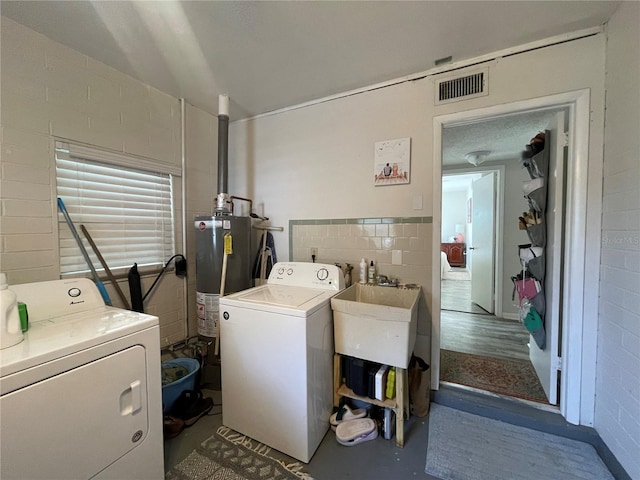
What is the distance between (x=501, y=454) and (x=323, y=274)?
1.49 meters

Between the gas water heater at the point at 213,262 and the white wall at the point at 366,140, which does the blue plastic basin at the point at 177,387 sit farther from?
the white wall at the point at 366,140

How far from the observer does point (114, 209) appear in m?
2.03

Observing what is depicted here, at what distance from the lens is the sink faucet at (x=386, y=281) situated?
6.59 feet

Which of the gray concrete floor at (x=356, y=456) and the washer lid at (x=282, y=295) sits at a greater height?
the washer lid at (x=282, y=295)

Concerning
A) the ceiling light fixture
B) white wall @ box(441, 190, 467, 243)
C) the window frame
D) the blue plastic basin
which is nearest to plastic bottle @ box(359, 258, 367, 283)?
the blue plastic basin

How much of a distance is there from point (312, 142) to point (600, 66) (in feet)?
6.34

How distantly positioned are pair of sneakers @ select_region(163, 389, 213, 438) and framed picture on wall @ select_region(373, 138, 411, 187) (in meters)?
2.09

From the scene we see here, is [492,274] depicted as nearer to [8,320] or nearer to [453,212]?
[8,320]

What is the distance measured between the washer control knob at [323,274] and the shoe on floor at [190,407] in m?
1.22

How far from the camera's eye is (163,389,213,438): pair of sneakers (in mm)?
1646

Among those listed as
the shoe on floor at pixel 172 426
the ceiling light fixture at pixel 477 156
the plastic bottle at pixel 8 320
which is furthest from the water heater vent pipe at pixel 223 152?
the ceiling light fixture at pixel 477 156

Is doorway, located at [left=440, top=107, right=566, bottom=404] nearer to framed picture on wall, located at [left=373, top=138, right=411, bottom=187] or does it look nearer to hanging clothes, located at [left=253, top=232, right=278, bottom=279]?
framed picture on wall, located at [left=373, top=138, right=411, bottom=187]

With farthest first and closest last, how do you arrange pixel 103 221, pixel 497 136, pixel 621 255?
pixel 497 136
pixel 103 221
pixel 621 255

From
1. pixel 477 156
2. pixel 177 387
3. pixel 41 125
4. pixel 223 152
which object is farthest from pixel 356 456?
pixel 477 156
